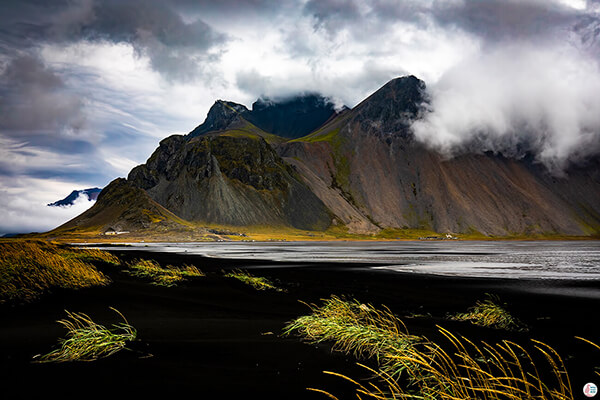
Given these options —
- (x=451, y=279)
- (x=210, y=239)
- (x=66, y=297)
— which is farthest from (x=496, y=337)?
(x=210, y=239)

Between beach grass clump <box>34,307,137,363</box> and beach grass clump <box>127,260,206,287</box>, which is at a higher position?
beach grass clump <box>34,307,137,363</box>

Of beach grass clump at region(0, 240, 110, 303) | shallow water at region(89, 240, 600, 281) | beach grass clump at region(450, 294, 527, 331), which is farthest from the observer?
shallow water at region(89, 240, 600, 281)

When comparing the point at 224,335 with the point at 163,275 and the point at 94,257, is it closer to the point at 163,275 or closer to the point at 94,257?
the point at 163,275

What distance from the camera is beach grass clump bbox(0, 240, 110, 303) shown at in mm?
16703

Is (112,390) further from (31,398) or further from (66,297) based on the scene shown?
A: (66,297)

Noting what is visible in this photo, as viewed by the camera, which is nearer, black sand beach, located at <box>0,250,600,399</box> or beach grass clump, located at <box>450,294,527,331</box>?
black sand beach, located at <box>0,250,600,399</box>

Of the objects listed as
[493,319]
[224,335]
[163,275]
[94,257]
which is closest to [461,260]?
[493,319]

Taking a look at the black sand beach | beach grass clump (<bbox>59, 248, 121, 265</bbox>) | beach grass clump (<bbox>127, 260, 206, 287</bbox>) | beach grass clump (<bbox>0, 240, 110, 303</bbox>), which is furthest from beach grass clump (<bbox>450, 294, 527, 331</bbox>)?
beach grass clump (<bbox>59, 248, 121, 265</bbox>)

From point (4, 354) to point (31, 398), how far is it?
379 cm

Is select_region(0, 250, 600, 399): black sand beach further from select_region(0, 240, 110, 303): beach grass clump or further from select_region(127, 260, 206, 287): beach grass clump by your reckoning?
select_region(127, 260, 206, 287): beach grass clump

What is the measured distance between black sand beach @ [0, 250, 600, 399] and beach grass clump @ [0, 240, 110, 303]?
99cm

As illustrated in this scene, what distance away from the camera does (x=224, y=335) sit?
12.4 meters

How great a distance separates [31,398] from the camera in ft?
22.2

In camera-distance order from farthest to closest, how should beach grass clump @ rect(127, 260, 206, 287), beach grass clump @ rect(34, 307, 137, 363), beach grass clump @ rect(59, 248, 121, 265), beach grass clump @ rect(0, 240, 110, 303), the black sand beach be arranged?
beach grass clump @ rect(59, 248, 121, 265), beach grass clump @ rect(127, 260, 206, 287), beach grass clump @ rect(0, 240, 110, 303), beach grass clump @ rect(34, 307, 137, 363), the black sand beach
